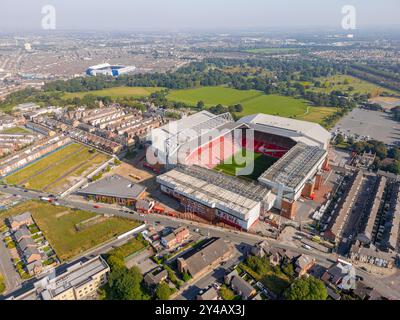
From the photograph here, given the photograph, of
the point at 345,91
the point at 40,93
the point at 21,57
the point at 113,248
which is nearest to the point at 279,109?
the point at 345,91

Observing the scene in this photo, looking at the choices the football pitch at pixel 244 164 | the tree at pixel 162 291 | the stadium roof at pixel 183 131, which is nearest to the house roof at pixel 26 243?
the tree at pixel 162 291

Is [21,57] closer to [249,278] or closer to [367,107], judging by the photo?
[367,107]

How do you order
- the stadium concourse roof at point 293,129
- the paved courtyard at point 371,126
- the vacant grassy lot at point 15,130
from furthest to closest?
the paved courtyard at point 371,126, the vacant grassy lot at point 15,130, the stadium concourse roof at point 293,129

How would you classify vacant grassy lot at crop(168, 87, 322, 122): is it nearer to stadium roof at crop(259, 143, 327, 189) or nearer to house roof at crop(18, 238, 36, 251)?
stadium roof at crop(259, 143, 327, 189)

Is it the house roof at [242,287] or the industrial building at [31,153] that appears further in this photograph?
the industrial building at [31,153]

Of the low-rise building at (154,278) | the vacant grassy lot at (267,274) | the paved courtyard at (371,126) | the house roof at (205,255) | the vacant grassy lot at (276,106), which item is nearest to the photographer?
the low-rise building at (154,278)

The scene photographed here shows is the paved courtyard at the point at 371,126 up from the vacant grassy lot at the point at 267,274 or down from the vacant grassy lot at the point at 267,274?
up

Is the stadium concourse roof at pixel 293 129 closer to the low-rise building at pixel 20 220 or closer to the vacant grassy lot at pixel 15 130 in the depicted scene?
the low-rise building at pixel 20 220
